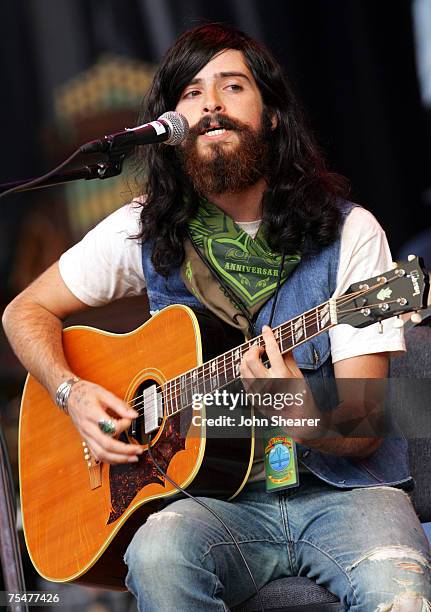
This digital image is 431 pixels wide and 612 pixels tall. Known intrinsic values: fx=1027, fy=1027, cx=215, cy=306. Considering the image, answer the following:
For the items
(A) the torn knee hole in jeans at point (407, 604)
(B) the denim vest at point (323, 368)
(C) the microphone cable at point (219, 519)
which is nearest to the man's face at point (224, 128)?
(B) the denim vest at point (323, 368)

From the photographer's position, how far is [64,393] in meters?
2.47

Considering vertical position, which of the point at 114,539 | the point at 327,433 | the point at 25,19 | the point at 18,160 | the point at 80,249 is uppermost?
the point at 25,19

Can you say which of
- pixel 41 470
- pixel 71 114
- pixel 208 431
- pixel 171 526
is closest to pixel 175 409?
pixel 208 431

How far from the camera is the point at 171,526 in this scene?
2084mm

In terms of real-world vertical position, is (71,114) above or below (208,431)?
above

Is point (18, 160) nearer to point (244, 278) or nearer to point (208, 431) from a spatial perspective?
point (244, 278)

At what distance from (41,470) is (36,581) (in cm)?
107

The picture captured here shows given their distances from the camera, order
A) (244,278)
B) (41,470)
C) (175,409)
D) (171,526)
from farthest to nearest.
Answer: (41,470)
(244,278)
(175,409)
(171,526)

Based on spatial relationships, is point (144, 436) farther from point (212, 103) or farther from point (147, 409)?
point (212, 103)

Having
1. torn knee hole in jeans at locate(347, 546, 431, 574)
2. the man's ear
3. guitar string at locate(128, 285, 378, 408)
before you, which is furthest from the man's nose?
torn knee hole in jeans at locate(347, 546, 431, 574)

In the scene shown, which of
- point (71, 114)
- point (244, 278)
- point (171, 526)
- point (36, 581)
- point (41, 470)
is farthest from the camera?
point (71, 114)

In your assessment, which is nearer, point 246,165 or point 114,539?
point 114,539

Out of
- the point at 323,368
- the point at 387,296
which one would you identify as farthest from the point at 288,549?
the point at 387,296

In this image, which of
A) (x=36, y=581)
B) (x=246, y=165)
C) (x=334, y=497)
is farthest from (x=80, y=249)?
(x=36, y=581)
